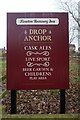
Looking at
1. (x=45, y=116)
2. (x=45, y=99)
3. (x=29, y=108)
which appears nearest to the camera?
(x=45, y=116)

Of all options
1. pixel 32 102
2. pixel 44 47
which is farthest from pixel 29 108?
pixel 44 47

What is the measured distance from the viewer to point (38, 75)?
809cm

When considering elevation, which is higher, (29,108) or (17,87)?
(17,87)

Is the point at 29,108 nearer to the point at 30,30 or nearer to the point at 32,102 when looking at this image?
the point at 32,102

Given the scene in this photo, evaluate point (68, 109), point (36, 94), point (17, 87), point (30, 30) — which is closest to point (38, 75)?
point (17, 87)

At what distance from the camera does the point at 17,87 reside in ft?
26.5

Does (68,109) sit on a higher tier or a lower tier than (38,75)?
lower

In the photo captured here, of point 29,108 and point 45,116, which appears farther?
point 29,108

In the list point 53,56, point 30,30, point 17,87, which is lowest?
point 17,87

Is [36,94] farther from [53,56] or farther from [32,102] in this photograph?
[53,56]

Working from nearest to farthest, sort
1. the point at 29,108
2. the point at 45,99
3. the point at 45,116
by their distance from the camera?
1. the point at 45,116
2. the point at 29,108
3. the point at 45,99

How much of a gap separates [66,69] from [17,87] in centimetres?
120

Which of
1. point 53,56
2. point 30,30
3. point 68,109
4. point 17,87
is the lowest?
point 68,109

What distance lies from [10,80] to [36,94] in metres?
2.86
